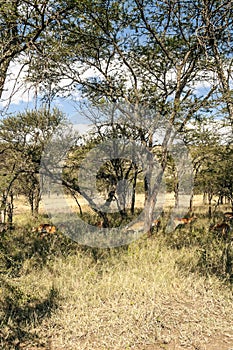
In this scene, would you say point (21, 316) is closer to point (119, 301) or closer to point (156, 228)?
point (119, 301)

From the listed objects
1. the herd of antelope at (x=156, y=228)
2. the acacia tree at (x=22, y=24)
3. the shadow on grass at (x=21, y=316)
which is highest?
the acacia tree at (x=22, y=24)

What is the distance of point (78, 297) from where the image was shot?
4.16 meters

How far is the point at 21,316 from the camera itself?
3.76 meters

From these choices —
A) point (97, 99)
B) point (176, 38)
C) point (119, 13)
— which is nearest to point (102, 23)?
point (119, 13)

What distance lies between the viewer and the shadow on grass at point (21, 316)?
128 inches

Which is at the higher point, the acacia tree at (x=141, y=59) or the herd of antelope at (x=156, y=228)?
the acacia tree at (x=141, y=59)

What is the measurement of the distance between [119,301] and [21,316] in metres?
1.21

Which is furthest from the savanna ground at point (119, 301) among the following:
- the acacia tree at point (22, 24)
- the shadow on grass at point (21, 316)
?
the acacia tree at point (22, 24)

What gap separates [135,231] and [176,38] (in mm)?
4895

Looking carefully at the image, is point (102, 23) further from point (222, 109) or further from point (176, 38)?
point (222, 109)

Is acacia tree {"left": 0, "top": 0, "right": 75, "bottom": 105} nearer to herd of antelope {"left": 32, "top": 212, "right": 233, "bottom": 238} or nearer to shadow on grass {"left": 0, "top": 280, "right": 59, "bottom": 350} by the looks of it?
shadow on grass {"left": 0, "top": 280, "right": 59, "bottom": 350}

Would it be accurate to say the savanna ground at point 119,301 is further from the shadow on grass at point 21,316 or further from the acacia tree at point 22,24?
the acacia tree at point 22,24

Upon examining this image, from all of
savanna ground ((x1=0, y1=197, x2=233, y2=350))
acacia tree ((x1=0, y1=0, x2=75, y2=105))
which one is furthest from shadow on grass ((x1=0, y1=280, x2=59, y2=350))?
acacia tree ((x1=0, y1=0, x2=75, y2=105))

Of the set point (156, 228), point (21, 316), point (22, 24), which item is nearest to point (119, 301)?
point (21, 316)
